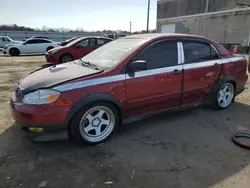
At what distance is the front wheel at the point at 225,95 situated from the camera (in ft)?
14.7

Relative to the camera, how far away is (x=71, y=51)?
35.0ft

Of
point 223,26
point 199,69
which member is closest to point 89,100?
point 199,69

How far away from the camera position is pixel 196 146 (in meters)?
3.12

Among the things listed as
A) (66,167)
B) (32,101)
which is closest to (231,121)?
(66,167)

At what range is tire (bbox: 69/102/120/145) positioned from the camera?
2939 millimetres

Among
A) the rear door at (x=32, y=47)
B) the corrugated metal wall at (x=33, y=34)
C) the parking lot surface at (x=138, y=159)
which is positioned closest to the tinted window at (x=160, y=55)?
the parking lot surface at (x=138, y=159)

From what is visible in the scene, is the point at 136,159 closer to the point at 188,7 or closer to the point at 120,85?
the point at 120,85

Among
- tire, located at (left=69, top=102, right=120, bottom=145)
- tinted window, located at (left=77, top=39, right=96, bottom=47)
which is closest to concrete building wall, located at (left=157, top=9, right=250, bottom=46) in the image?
tinted window, located at (left=77, top=39, right=96, bottom=47)

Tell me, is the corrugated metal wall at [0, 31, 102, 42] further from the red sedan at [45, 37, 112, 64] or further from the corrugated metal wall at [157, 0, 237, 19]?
the red sedan at [45, 37, 112, 64]

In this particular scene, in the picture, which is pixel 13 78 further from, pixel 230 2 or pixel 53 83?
pixel 230 2

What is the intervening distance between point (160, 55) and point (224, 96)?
77.9 inches

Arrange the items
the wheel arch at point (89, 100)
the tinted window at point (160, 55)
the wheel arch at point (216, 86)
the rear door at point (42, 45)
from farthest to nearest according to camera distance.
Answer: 1. the rear door at point (42, 45)
2. the wheel arch at point (216, 86)
3. the tinted window at point (160, 55)
4. the wheel arch at point (89, 100)

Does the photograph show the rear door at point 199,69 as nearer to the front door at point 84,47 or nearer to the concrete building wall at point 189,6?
the front door at point 84,47

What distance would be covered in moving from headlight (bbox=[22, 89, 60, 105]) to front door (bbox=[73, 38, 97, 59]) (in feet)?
27.1
